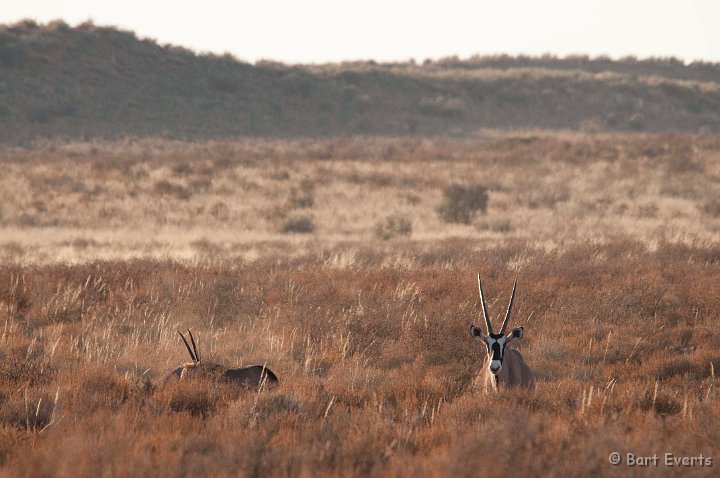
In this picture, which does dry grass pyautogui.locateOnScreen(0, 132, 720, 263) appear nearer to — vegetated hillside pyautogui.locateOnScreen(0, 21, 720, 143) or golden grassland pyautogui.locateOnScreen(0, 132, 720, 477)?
golden grassland pyautogui.locateOnScreen(0, 132, 720, 477)

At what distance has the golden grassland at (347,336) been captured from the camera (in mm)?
4840

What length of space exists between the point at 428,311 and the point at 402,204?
638 inches

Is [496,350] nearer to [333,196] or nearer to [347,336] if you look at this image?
[347,336]

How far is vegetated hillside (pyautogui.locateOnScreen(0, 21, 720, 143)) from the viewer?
5181 cm

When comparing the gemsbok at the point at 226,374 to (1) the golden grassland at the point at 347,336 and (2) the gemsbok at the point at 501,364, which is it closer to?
(1) the golden grassland at the point at 347,336

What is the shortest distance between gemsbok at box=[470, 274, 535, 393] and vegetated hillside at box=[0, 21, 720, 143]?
4275 centimetres

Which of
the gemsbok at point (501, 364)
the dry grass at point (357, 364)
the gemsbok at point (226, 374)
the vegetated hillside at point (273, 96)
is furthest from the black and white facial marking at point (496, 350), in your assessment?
the vegetated hillside at point (273, 96)

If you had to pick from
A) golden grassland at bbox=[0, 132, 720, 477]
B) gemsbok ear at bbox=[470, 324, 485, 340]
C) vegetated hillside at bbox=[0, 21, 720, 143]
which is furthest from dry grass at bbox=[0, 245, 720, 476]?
vegetated hillside at bbox=[0, 21, 720, 143]

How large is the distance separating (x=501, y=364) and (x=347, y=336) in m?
2.84

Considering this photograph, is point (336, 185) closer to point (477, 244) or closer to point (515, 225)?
point (515, 225)

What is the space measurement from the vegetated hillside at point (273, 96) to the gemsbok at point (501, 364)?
140 ft

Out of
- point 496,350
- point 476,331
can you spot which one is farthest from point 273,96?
point 496,350

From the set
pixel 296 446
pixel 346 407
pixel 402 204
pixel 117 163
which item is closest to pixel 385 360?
pixel 346 407

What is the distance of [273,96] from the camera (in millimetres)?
61312
